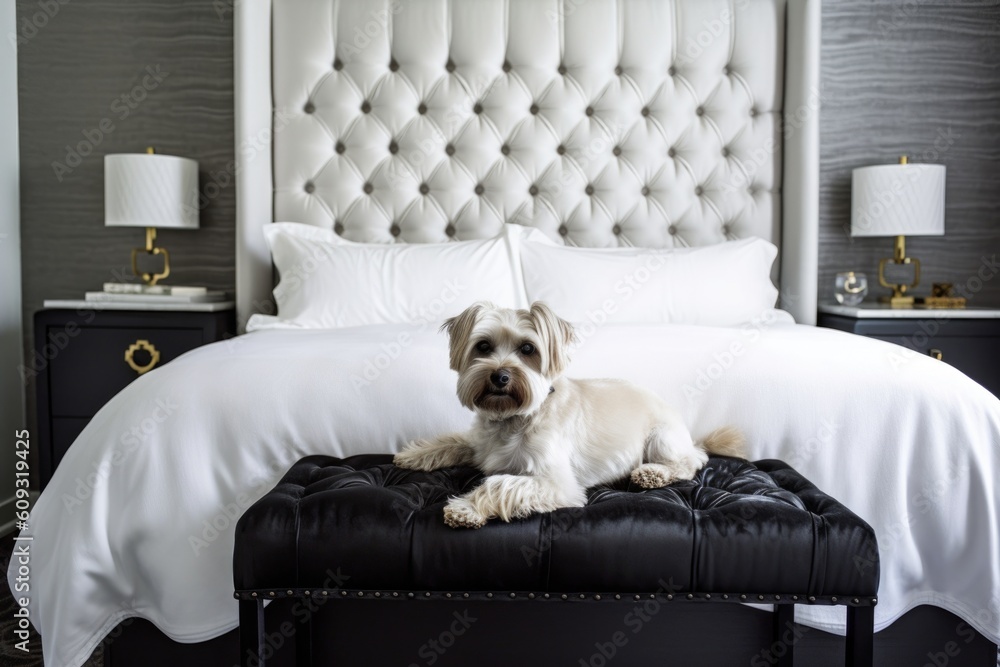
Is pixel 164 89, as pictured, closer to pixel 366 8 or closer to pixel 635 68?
pixel 366 8

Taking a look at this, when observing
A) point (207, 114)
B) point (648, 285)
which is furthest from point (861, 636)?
point (207, 114)

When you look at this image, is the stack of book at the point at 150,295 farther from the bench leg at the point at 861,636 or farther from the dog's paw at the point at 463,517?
the bench leg at the point at 861,636

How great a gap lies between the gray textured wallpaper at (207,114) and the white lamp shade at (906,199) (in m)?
0.28

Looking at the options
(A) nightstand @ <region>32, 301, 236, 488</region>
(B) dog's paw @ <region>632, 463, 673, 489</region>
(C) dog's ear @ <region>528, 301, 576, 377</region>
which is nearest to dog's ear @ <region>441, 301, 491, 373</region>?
(C) dog's ear @ <region>528, 301, 576, 377</region>

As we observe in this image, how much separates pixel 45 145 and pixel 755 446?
324cm

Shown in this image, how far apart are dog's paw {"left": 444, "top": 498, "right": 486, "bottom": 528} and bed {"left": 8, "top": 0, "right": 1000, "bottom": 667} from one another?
0.45 metres

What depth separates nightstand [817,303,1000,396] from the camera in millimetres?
2660

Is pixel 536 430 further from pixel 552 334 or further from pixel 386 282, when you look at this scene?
pixel 386 282

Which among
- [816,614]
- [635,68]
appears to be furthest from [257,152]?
[816,614]

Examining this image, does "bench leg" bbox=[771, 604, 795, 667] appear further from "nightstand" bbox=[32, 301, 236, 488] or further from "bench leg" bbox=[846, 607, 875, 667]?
"nightstand" bbox=[32, 301, 236, 488]

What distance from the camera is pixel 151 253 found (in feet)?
10.4

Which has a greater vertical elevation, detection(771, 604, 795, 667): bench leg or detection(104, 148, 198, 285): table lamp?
detection(104, 148, 198, 285): table lamp

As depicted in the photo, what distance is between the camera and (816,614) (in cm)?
156

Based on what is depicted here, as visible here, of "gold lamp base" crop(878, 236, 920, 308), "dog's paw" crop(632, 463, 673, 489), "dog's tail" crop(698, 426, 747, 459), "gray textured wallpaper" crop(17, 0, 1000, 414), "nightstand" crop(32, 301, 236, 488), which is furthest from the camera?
"gray textured wallpaper" crop(17, 0, 1000, 414)
